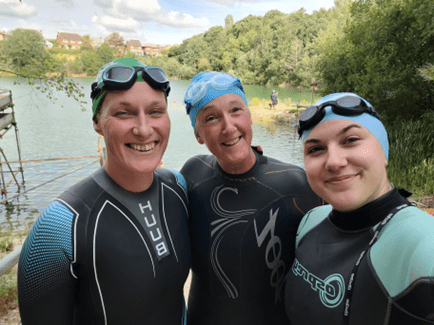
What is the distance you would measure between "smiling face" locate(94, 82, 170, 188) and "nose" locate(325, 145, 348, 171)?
999mm

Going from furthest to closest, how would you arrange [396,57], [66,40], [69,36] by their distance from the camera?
[69,36]
[66,40]
[396,57]

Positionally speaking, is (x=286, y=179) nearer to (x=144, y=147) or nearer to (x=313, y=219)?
(x=313, y=219)

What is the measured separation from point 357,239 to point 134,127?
137cm

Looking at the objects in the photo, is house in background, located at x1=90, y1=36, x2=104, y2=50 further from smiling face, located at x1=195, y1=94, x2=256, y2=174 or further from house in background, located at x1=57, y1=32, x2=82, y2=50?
smiling face, located at x1=195, y1=94, x2=256, y2=174

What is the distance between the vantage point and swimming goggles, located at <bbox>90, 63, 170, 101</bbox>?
1.72 meters

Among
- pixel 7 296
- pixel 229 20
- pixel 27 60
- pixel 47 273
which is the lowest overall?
pixel 7 296

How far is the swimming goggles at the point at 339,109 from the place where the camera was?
1.50 metres

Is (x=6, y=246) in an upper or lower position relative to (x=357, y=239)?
lower

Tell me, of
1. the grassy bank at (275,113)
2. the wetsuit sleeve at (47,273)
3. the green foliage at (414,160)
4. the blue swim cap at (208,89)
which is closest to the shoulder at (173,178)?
the blue swim cap at (208,89)

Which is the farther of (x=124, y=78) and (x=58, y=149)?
(x=58, y=149)

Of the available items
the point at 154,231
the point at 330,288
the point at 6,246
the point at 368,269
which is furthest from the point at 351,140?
the point at 6,246

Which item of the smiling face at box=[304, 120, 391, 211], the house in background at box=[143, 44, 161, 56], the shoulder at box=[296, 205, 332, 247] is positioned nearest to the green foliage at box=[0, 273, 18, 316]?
the shoulder at box=[296, 205, 332, 247]

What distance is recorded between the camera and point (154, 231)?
185 centimetres

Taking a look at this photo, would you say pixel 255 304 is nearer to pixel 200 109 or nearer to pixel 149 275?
pixel 149 275
